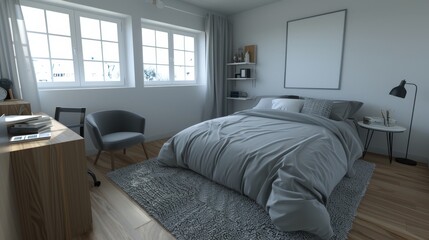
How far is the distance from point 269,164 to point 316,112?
153 cm

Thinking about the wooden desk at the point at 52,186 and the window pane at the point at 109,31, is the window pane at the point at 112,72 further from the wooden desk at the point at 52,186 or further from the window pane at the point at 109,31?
the wooden desk at the point at 52,186

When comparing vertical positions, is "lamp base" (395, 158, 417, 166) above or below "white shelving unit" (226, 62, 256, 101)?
below

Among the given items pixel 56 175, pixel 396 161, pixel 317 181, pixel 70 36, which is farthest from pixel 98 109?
pixel 396 161

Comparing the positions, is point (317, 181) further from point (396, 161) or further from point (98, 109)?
point (98, 109)

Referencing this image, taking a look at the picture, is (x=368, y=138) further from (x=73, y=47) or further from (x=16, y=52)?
(x=16, y=52)

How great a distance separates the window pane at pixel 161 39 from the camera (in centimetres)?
376

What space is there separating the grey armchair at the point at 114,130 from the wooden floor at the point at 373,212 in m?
0.35

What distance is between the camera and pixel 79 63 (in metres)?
2.96

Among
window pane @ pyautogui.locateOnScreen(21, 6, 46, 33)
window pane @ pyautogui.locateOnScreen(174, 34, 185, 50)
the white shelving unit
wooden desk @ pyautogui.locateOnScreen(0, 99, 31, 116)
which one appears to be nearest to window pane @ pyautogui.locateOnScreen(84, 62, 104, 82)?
window pane @ pyautogui.locateOnScreen(21, 6, 46, 33)

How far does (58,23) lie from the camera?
2766 mm

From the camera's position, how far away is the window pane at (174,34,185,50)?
158 inches

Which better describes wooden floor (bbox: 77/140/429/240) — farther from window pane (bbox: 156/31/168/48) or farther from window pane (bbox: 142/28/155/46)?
window pane (bbox: 156/31/168/48)

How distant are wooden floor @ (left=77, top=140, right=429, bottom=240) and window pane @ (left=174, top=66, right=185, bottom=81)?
7.16 feet

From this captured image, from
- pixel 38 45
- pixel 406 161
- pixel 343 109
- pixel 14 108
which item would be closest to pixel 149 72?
pixel 38 45
